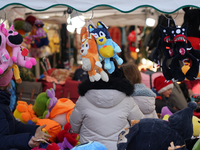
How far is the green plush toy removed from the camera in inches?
102

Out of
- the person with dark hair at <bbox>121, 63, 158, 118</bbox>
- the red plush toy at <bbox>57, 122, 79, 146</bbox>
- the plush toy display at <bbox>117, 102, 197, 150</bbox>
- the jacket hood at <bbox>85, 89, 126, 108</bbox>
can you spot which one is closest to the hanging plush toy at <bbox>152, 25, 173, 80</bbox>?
the person with dark hair at <bbox>121, 63, 158, 118</bbox>

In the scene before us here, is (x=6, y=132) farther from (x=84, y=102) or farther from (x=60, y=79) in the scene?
(x=60, y=79)

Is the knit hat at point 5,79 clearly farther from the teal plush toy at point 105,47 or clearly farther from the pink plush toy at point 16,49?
the teal plush toy at point 105,47

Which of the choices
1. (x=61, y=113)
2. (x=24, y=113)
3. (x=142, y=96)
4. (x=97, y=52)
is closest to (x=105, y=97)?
(x=97, y=52)

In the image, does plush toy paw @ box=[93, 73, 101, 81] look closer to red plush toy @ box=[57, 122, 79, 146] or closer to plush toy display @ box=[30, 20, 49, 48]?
red plush toy @ box=[57, 122, 79, 146]

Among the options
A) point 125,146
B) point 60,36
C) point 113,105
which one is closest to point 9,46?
point 113,105

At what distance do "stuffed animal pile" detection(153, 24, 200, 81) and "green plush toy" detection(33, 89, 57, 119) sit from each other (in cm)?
126

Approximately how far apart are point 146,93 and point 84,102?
2.17ft

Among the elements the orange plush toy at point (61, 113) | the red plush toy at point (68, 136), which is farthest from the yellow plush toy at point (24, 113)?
the red plush toy at point (68, 136)

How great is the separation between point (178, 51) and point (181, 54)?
33 millimetres

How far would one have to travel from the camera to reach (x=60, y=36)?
7441 mm

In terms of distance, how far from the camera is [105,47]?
1.88m

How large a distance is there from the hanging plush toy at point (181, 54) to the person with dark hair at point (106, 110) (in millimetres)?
400

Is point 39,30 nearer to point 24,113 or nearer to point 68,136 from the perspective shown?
point 24,113
